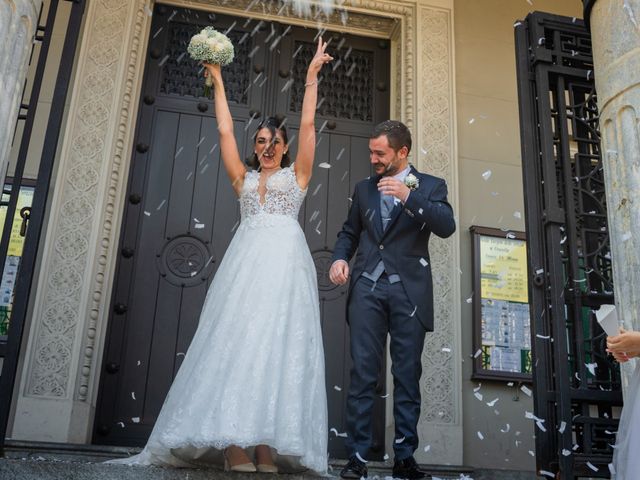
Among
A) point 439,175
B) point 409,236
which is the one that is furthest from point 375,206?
point 439,175

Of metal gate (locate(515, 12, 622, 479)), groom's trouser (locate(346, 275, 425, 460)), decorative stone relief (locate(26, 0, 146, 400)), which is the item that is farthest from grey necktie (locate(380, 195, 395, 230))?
decorative stone relief (locate(26, 0, 146, 400))

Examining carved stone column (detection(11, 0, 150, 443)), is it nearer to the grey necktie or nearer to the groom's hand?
the groom's hand

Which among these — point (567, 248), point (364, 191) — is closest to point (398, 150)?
point (364, 191)

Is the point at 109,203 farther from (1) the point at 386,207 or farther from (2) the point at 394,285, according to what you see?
(2) the point at 394,285

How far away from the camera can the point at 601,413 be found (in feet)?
14.4

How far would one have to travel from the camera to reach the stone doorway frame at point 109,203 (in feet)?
18.1

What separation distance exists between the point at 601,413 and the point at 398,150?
1782 millimetres

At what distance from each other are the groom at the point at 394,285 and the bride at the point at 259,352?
0.20m

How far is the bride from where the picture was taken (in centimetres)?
389

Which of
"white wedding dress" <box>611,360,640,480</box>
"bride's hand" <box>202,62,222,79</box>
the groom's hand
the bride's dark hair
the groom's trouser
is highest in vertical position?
"bride's hand" <box>202,62,222,79</box>

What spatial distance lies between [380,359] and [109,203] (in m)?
2.66

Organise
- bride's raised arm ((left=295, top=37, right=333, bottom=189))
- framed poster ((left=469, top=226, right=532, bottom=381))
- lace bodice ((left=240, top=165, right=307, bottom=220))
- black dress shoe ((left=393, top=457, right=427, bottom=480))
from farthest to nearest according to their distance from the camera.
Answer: framed poster ((left=469, top=226, right=532, bottom=381)) < lace bodice ((left=240, top=165, right=307, bottom=220)) < bride's raised arm ((left=295, top=37, right=333, bottom=189)) < black dress shoe ((left=393, top=457, right=427, bottom=480))

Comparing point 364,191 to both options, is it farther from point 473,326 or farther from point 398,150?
point 473,326

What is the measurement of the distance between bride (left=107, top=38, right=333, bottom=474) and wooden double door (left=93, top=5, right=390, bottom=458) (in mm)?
1735
